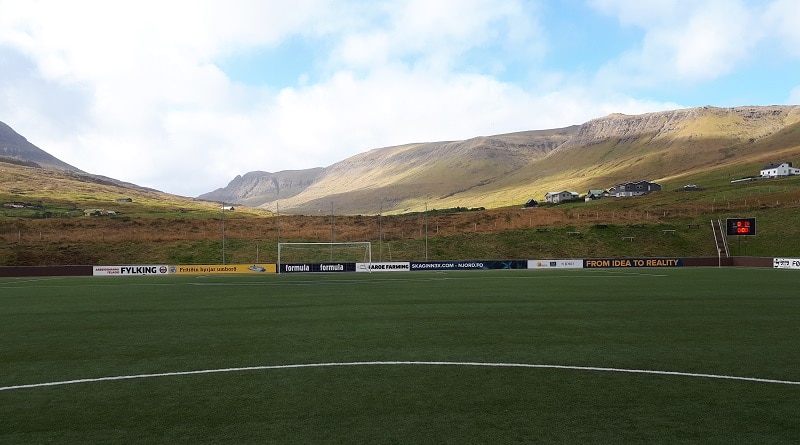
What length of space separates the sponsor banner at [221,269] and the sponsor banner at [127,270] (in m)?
0.91

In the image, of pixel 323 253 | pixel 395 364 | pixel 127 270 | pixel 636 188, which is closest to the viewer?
pixel 395 364

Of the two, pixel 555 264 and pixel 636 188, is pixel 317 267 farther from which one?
pixel 636 188

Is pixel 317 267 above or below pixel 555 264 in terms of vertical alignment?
above

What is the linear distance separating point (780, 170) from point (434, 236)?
122m

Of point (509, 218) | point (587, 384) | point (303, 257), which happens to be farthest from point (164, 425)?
point (509, 218)

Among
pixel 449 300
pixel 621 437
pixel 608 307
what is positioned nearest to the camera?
pixel 621 437

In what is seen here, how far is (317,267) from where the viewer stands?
164 ft

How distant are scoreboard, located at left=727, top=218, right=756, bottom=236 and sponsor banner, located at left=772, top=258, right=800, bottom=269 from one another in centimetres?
543

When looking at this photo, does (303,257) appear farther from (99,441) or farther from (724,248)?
(99,441)

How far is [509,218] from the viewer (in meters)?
85.4

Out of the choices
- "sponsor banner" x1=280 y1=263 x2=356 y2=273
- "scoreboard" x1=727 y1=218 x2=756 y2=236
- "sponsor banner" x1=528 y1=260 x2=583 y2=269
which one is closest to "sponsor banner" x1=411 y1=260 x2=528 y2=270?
"sponsor banner" x1=528 y1=260 x2=583 y2=269

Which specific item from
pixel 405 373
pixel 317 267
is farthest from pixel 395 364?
pixel 317 267

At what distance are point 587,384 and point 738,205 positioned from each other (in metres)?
90.6

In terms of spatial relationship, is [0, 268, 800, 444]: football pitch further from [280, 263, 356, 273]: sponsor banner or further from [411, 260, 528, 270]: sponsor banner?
[411, 260, 528, 270]: sponsor banner
